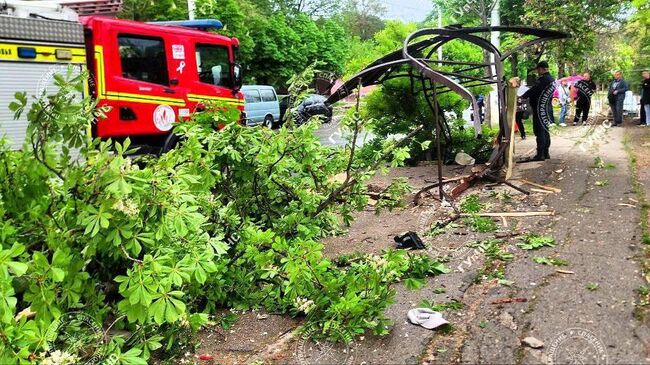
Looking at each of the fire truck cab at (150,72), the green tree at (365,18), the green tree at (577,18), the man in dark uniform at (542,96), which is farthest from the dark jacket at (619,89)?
the green tree at (365,18)

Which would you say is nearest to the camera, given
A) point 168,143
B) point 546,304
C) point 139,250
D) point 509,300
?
point 139,250

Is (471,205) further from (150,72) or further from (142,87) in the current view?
(150,72)

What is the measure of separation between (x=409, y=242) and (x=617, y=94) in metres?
12.8

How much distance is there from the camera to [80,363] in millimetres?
3070

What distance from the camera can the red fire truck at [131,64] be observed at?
26.7ft

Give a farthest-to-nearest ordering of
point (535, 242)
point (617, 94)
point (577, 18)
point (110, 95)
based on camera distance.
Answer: point (617, 94), point (577, 18), point (110, 95), point (535, 242)

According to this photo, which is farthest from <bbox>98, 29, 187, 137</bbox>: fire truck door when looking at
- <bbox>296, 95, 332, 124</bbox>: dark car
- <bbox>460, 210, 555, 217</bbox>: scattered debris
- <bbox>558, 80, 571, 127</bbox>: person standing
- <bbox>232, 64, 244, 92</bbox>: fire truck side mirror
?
<bbox>558, 80, 571, 127</bbox>: person standing

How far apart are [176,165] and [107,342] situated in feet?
4.18

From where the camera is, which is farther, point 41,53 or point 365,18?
point 365,18

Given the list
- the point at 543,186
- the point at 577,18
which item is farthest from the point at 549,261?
the point at 577,18

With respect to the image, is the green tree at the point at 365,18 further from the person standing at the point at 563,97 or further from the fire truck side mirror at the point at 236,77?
the fire truck side mirror at the point at 236,77

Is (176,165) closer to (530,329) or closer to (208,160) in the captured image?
(208,160)

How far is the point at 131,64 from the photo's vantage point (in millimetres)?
9602

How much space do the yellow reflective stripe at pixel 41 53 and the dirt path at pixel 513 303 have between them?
16.5ft
